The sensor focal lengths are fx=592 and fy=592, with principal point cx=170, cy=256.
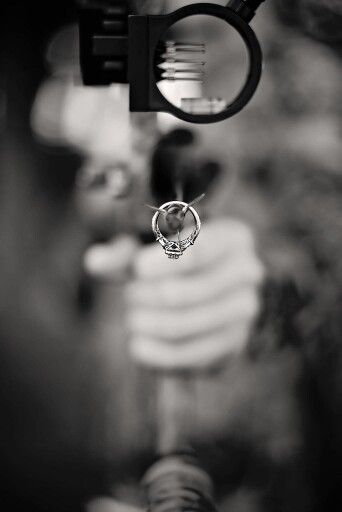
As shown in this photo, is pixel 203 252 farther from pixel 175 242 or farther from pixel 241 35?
pixel 241 35

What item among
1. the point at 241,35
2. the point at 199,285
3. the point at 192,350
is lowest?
the point at 192,350

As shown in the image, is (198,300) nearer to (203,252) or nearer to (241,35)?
(203,252)

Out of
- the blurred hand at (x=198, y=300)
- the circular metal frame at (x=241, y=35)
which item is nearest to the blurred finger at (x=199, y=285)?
the blurred hand at (x=198, y=300)

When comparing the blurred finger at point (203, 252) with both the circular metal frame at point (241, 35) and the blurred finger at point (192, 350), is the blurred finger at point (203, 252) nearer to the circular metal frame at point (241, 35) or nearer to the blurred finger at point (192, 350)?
the blurred finger at point (192, 350)

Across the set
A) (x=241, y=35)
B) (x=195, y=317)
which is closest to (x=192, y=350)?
(x=195, y=317)

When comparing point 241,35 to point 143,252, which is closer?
point 241,35

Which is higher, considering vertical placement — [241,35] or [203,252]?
[241,35]
